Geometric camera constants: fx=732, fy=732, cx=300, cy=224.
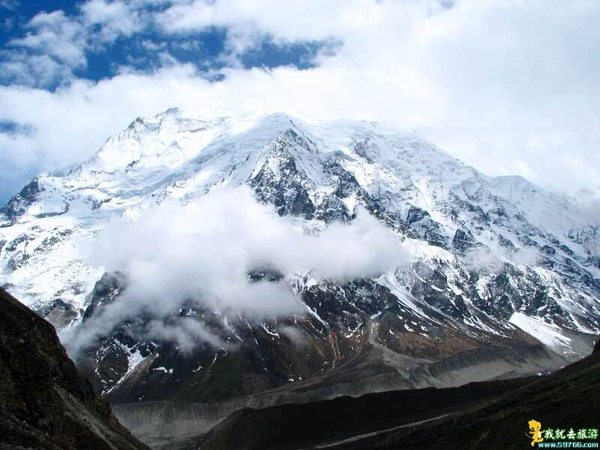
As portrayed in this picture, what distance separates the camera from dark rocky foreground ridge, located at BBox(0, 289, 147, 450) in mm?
115188

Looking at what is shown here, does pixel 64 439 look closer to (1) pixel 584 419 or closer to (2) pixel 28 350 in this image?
(2) pixel 28 350

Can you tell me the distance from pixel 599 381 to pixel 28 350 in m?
147

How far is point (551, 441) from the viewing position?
17262 cm

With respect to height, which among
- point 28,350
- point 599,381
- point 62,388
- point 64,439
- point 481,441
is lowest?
point 481,441

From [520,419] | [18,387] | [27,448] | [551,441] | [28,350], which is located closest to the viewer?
[27,448]

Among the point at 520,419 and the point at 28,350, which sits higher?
the point at 28,350

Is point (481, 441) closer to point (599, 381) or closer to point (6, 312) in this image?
point (599, 381)

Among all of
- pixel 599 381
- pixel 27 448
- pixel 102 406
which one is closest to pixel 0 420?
pixel 27 448

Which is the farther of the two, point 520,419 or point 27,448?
point 520,419

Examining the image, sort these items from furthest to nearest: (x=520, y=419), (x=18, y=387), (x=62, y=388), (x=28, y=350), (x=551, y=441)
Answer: (x=520, y=419) < (x=551, y=441) < (x=62, y=388) < (x=28, y=350) < (x=18, y=387)

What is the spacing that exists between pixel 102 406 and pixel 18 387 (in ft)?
185

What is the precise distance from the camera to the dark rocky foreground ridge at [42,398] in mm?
115188

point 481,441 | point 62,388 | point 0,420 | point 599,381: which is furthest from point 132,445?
point 599,381

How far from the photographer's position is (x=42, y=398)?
127188 millimetres
